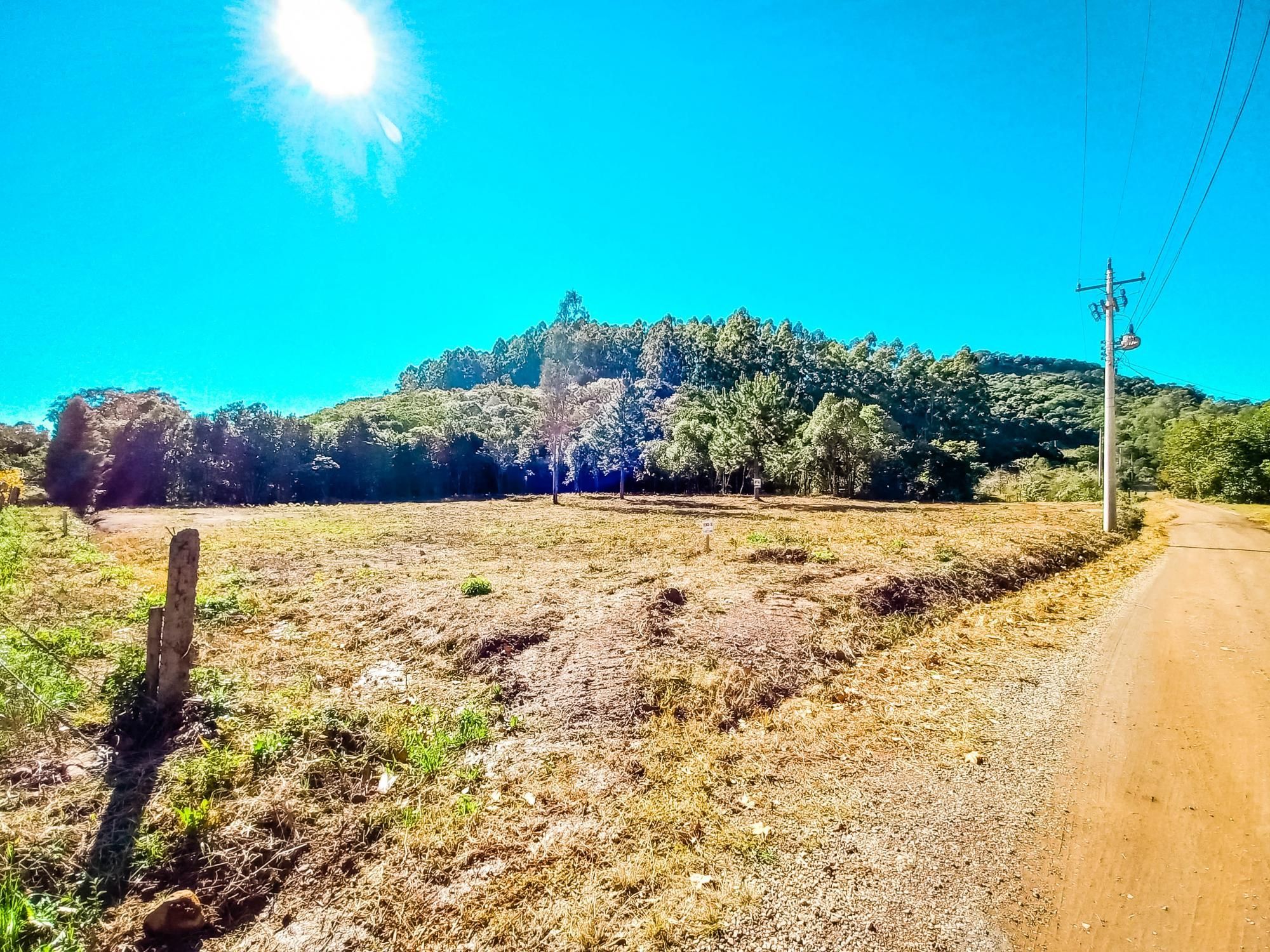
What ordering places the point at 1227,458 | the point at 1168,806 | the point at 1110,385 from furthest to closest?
the point at 1227,458 → the point at 1110,385 → the point at 1168,806

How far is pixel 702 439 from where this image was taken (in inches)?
1688

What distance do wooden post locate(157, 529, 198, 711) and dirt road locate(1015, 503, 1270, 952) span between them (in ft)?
22.3

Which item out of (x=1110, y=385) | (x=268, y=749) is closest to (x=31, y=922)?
(x=268, y=749)

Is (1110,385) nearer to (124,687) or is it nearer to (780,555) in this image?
(780,555)

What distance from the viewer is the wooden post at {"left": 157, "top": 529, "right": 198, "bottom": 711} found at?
16.2ft

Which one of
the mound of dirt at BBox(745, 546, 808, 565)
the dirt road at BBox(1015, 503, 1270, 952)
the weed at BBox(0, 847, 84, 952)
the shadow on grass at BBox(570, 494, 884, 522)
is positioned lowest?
the weed at BBox(0, 847, 84, 952)

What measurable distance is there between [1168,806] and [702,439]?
129 ft

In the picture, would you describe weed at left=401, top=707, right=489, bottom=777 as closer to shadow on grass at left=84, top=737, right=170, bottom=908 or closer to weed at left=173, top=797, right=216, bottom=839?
weed at left=173, top=797, right=216, bottom=839

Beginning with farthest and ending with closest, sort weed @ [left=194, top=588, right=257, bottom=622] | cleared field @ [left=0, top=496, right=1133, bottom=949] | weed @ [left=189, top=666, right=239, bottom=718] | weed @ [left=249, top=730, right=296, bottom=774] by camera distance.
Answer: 1. weed @ [left=194, top=588, right=257, bottom=622]
2. weed @ [left=189, top=666, right=239, bottom=718]
3. weed @ [left=249, top=730, right=296, bottom=774]
4. cleared field @ [left=0, top=496, right=1133, bottom=949]

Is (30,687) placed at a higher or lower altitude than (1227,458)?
lower

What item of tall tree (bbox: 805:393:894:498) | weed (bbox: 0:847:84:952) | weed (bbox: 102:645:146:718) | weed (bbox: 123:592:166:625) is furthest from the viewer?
tall tree (bbox: 805:393:894:498)

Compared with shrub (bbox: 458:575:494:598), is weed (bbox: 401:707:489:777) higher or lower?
lower

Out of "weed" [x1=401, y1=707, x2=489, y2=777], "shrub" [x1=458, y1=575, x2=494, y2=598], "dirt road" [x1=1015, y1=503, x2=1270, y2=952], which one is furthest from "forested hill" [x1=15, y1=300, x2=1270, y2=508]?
"weed" [x1=401, y1=707, x2=489, y2=777]

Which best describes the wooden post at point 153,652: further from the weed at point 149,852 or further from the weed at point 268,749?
the weed at point 149,852
